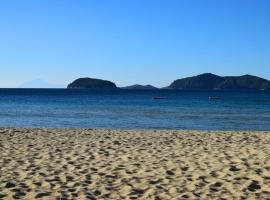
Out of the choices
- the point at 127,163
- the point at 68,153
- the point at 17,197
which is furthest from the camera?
the point at 68,153

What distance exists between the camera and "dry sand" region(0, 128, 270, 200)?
797 cm

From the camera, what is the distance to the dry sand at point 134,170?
26.2 ft

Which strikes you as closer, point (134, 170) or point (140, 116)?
point (134, 170)

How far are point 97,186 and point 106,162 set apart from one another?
2564 millimetres

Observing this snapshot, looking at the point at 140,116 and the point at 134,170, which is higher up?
the point at 134,170

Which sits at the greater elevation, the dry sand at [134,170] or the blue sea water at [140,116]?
the dry sand at [134,170]

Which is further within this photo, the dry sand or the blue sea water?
the blue sea water

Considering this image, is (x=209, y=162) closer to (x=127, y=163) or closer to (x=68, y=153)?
(x=127, y=163)

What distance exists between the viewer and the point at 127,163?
10781 mm

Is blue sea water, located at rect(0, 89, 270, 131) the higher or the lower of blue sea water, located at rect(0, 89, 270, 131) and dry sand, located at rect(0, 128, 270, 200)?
the lower

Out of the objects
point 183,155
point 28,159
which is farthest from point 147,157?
point 28,159

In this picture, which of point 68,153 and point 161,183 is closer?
point 161,183

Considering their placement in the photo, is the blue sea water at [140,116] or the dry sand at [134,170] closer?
the dry sand at [134,170]

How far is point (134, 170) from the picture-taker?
32.3 ft
